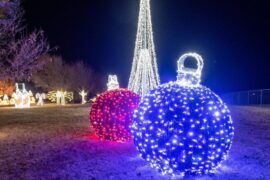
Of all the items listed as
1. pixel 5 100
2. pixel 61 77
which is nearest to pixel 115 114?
pixel 5 100

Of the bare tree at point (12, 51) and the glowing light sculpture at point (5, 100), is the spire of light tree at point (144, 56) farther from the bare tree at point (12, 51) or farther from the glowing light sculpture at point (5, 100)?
the glowing light sculpture at point (5, 100)

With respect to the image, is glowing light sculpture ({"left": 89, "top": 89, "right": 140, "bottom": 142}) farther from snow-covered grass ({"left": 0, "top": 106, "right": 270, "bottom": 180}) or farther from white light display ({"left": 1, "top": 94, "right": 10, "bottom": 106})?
white light display ({"left": 1, "top": 94, "right": 10, "bottom": 106})

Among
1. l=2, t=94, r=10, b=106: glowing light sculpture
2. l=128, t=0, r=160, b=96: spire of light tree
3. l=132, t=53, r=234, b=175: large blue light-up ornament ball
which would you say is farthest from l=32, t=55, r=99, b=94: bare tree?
l=132, t=53, r=234, b=175: large blue light-up ornament ball

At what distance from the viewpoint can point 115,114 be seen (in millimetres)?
11156

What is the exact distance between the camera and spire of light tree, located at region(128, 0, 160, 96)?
79.5 ft

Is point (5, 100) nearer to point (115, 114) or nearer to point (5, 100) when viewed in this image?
point (5, 100)

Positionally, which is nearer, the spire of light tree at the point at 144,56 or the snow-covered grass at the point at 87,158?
the snow-covered grass at the point at 87,158

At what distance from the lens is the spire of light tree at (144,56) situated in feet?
79.5

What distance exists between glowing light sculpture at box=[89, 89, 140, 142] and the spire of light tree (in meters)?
12.3

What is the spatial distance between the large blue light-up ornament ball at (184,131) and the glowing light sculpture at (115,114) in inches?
130

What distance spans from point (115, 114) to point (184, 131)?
4251 mm

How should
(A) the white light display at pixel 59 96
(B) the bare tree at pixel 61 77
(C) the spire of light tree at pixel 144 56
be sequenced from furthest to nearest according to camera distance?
(B) the bare tree at pixel 61 77 < (A) the white light display at pixel 59 96 < (C) the spire of light tree at pixel 144 56

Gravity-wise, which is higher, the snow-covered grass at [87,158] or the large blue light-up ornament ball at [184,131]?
the large blue light-up ornament ball at [184,131]

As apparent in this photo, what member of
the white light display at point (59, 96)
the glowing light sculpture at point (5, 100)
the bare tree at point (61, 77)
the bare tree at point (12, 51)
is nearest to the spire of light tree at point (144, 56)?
the bare tree at point (12, 51)
